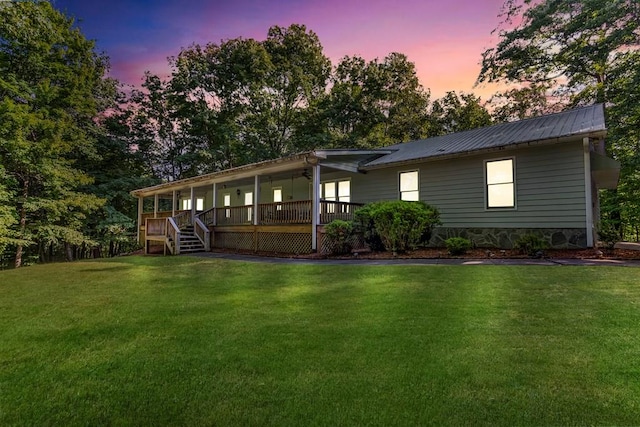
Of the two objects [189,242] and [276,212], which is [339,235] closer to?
[276,212]

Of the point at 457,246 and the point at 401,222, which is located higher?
the point at 401,222

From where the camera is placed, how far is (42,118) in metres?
17.0

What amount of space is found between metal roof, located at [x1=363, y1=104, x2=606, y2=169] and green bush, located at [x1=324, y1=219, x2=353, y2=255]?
339 centimetres

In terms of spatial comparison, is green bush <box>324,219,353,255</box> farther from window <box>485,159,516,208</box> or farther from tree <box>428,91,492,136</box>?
tree <box>428,91,492,136</box>

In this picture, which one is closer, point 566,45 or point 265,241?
point 265,241

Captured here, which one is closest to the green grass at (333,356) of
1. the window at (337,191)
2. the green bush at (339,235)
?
the green bush at (339,235)

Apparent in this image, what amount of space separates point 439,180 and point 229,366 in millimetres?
11238

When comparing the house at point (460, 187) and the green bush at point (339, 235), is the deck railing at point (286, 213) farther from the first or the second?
the green bush at point (339, 235)

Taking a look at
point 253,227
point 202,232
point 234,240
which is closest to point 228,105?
point 202,232

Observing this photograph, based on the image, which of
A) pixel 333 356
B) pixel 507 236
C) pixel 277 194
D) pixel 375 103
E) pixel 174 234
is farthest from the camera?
pixel 375 103

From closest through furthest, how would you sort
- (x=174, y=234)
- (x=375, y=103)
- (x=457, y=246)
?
(x=457, y=246)
(x=174, y=234)
(x=375, y=103)

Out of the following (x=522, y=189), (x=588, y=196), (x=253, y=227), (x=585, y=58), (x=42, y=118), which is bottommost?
(x=253, y=227)

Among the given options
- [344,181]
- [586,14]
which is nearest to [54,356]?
[344,181]

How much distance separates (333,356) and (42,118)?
20421mm
